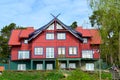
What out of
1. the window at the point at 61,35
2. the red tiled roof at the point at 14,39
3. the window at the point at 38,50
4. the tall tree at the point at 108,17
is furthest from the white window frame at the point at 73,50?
the tall tree at the point at 108,17

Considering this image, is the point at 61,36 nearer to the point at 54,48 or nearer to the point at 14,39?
the point at 54,48

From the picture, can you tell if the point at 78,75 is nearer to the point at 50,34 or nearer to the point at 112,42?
the point at 112,42

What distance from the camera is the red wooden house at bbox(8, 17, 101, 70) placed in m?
55.2

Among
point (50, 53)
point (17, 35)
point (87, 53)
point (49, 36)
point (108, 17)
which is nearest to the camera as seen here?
point (108, 17)

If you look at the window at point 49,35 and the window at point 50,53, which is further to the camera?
the window at point 49,35

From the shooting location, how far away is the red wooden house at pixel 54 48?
55.2 meters

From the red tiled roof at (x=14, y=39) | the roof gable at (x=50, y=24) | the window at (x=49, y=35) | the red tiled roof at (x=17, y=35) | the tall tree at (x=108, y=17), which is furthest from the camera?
the red tiled roof at (x=14, y=39)

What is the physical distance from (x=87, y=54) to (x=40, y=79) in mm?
18840

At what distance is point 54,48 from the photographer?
55500 millimetres

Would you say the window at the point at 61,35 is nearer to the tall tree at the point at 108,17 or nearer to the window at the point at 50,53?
the window at the point at 50,53

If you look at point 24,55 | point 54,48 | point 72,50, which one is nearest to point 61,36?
point 54,48

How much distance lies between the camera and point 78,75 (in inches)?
819

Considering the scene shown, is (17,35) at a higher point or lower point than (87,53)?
higher

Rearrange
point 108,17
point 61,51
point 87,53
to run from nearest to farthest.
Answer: point 108,17 < point 61,51 < point 87,53
